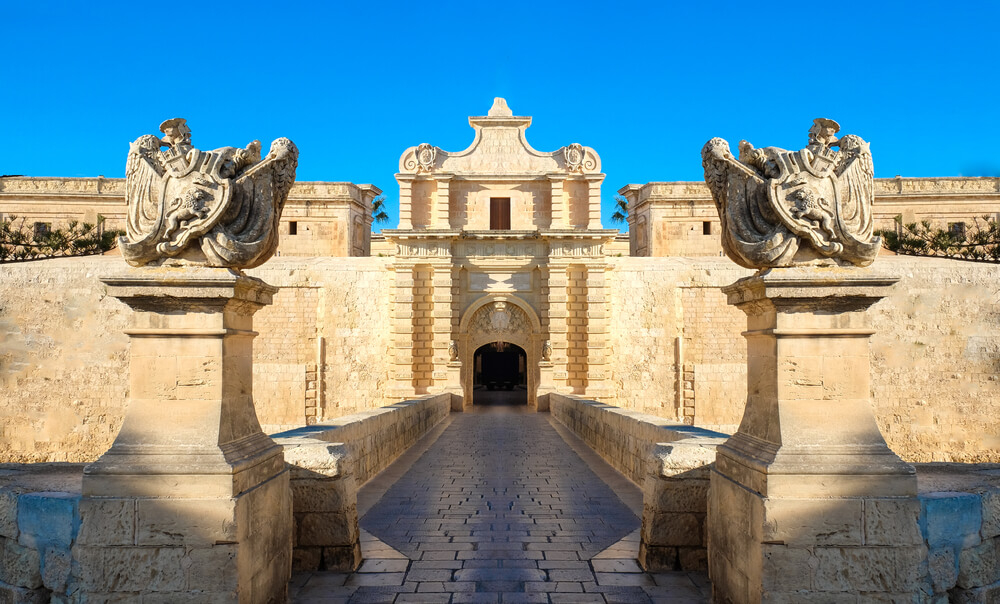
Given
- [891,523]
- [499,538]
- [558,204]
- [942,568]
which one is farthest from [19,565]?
[558,204]

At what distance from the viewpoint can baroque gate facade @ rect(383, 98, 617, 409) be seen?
71.2 ft

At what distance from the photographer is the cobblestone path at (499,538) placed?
4148 millimetres

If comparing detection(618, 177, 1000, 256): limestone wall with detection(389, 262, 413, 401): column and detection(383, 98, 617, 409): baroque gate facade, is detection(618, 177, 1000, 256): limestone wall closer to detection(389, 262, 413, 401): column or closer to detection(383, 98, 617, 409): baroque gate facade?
detection(383, 98, 617, 409): baroque gate facade

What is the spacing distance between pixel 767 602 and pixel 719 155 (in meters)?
2.43

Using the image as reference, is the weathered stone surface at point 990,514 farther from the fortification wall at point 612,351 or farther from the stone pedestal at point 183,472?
the fortification wall at point 612,351

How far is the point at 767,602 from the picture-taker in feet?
11.1

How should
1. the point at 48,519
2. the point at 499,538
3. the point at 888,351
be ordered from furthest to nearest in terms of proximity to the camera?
1. the point at 888,351
2. the point at 499,538
3. the point at 48,519

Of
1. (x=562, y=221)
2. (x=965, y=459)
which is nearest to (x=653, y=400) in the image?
(x=562, y=221)

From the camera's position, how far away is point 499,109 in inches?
903

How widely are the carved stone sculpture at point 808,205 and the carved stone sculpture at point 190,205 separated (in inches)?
109

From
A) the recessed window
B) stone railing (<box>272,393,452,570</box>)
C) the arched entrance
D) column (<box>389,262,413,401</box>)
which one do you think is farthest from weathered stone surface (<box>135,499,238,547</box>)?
the recessed window

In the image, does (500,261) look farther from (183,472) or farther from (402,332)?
(183,472)

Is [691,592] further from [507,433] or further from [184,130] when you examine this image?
[507,433]

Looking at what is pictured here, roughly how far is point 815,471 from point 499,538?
8.88 feet
